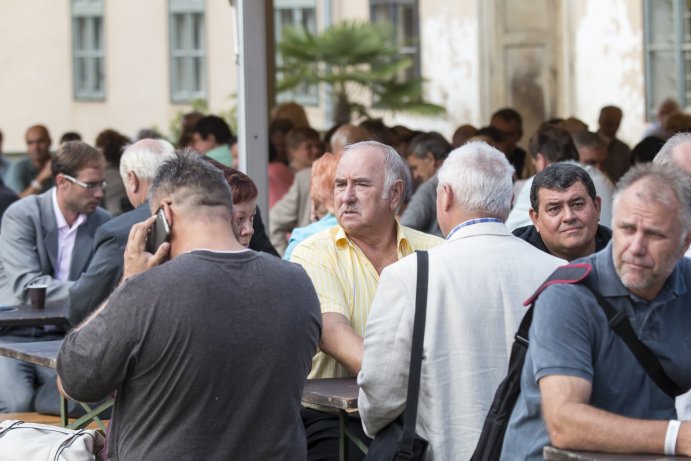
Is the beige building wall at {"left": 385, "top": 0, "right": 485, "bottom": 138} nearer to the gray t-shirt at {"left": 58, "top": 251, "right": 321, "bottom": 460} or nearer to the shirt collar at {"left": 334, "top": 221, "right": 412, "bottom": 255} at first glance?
the shirt collar at {"left": 334, "top": 221, "right": 412, "bottom": 255}

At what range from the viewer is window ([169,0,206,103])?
2536 cm

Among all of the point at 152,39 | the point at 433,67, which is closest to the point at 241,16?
the point at 433,67

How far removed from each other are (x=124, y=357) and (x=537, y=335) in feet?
3.41

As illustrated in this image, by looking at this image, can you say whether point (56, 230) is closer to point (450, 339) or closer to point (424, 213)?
point (424, 213)

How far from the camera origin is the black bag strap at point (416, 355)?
151 inches

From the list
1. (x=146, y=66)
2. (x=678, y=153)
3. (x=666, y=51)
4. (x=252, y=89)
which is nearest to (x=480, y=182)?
(x=678, y=153)

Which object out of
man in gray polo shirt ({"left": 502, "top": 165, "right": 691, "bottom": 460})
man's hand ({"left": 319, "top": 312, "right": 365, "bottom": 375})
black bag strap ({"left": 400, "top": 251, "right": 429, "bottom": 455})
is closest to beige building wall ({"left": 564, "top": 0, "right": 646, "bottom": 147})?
man's hand ({"left": 319, "top": 312, "right": 365, "bottom": 375})

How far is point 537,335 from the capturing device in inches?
131

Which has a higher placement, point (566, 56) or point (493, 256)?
point (566, 56)

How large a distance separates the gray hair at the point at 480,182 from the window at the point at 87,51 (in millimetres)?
22421

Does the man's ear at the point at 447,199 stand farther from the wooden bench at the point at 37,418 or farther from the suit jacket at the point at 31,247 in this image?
the suit jacket at the point at 31,247

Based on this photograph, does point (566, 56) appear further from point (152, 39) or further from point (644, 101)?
point (152, 39)

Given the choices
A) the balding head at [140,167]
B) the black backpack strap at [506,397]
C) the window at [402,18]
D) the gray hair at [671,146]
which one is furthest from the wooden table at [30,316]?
the window at [402,18]

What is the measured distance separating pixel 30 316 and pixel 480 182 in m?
2.57
